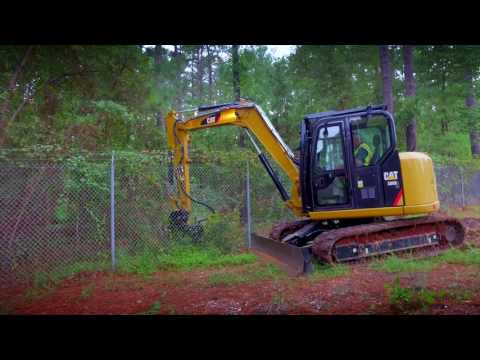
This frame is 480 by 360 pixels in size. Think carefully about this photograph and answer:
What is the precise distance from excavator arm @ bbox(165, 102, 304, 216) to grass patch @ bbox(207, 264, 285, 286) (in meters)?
1.40

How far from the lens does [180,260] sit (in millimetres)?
6570

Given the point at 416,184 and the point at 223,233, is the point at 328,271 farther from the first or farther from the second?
the point at 223,233

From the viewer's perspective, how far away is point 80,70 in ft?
29.2

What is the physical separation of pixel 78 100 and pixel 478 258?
851 cm

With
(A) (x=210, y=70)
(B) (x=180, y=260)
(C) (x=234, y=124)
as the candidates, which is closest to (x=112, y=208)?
(B) (x=180, y=260)

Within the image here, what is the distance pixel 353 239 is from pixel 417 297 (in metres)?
2.17

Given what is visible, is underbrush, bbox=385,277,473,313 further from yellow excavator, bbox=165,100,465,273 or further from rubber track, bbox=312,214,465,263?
yellow excavator, bbox=165,100,465,273

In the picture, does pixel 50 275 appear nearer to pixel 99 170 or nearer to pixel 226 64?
pixel 99 170

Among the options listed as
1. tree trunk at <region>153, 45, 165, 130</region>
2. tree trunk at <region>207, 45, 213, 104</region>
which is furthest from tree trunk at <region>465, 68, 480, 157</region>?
tree trunk at <region>153, 45, 165, 130</region>

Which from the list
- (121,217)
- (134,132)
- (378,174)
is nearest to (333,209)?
(378,174)

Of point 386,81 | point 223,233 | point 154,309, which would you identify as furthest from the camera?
point 386,81

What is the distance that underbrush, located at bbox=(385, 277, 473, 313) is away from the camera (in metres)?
3.94

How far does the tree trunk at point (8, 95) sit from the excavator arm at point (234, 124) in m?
3.11

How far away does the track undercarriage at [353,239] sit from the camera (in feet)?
19.5
